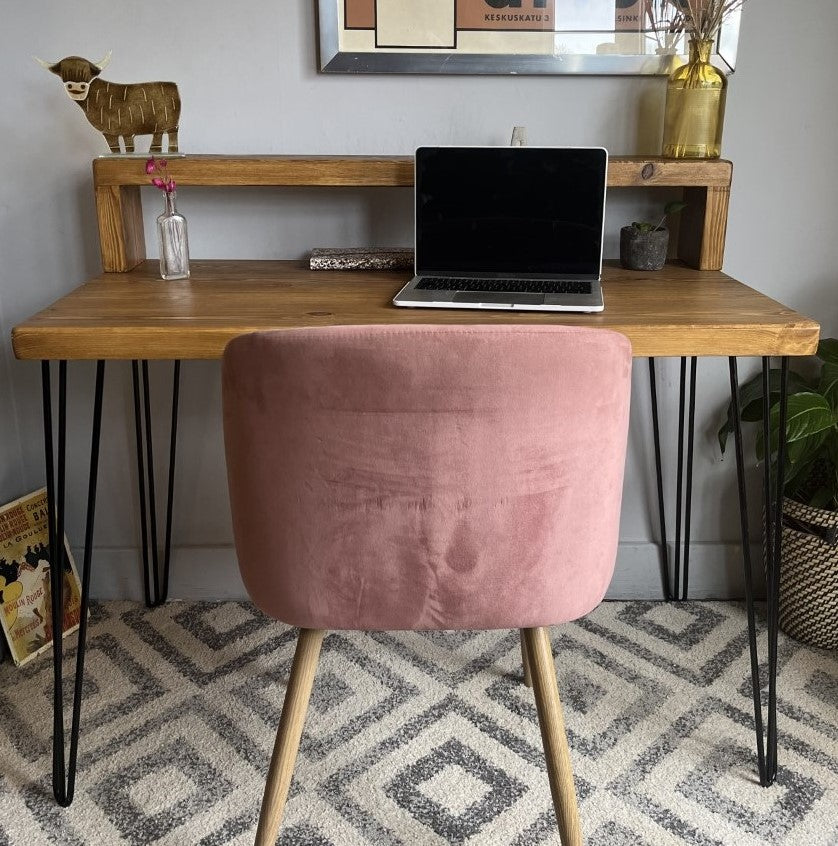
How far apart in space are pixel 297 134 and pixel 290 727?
3.60 feet

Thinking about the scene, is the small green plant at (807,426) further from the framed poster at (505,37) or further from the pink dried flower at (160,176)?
the pink dried flower at (160,176)

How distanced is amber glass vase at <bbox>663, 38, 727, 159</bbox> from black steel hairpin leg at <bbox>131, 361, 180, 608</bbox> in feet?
3.52

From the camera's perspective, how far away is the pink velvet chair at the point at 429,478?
2.86 feet

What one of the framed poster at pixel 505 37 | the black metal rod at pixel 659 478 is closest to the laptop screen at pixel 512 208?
the framed poster at pixel 505 37

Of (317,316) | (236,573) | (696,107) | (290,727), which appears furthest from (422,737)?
(696,107)

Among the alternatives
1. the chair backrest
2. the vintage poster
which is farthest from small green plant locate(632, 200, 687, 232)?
the vintage poster

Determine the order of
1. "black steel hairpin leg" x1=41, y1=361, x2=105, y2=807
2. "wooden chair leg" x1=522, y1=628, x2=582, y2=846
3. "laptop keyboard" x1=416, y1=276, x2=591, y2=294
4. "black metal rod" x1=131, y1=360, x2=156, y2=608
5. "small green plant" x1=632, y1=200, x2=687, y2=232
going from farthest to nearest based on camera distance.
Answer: "black metal rod" x1=131, y1=360, x2=156, y2=608
"small green plant" x1=632, y1=200, x2=687, y2=232
"laptop keyboard" x1=416, y1=276, x2=591, y2=294
"black steel hairpin leg" x1=41, y1=361, x2=105, y2=807
"wooden chair leg" x1=522, y1=628, x2=582, y2=846

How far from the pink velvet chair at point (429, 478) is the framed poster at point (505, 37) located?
91 cm

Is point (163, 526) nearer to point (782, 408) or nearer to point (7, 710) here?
point (7, 710)

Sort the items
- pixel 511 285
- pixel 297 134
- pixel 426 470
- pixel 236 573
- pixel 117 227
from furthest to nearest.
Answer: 1. pixel 236 573
2. pixel 297 134
3. pixel 117 227
4. pixel 511 285
5. pixel 426 470

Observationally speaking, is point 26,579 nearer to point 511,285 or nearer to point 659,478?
point 511,285

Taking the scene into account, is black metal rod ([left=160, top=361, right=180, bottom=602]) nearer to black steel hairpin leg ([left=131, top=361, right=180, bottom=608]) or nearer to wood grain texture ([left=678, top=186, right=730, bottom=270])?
black steel hairpin leg ([left=131, top=361, right=180, bottom=608])

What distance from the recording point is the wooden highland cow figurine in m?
1.47

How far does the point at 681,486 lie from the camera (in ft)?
6.13
